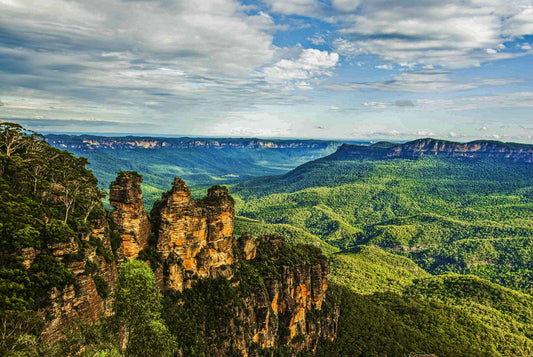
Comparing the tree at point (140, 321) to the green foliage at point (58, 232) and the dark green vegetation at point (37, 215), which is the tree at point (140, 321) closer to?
the dark green vegetation at point (37, 215)

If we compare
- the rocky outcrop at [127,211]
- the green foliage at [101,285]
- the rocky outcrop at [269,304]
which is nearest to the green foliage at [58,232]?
the green foliage at [101,285]

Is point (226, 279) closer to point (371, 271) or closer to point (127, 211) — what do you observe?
point (127, 211)

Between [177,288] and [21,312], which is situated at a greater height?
[21,312]

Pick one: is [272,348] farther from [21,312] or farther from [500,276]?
[500,276]

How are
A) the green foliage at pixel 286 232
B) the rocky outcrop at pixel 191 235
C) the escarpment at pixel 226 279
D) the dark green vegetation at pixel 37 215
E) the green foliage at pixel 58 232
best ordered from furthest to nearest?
the green foliage at pixel 286 232 → the rocky outcrop at pixel 191 235 → the escarpment at pixel 226 279 → the green foliage at pixel 58 232 → the dark green vegetation at pixel 37 215

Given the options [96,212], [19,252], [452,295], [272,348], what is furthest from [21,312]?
[452,295]

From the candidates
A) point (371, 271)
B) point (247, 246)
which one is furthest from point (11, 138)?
point (371, 271)
